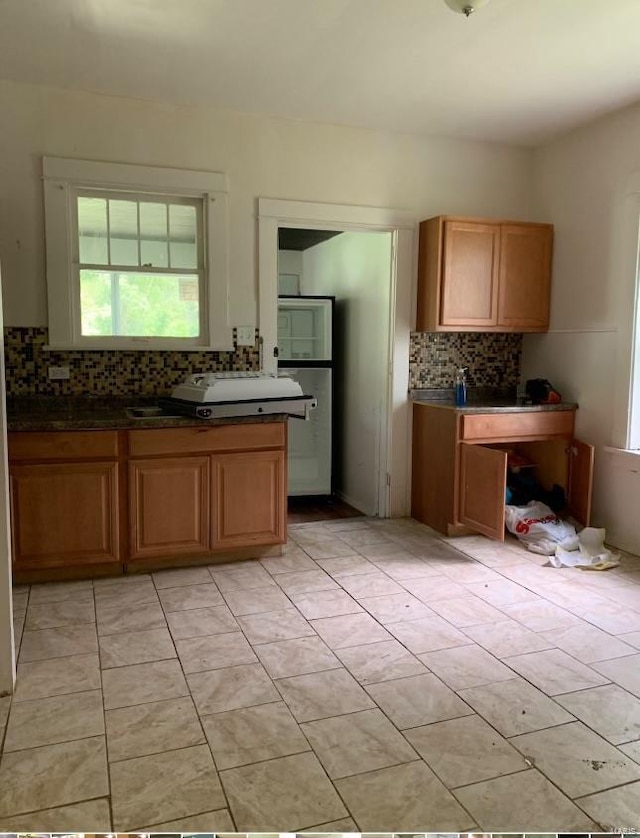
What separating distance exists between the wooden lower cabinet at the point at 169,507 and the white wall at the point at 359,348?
1.56 metres

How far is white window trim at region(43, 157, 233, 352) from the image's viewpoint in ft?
11.9

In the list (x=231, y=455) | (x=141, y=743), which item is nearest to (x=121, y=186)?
(x=231, y=455)

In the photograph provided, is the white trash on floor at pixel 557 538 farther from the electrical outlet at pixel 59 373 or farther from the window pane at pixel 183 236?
the electrical outlet at pixel 59 373

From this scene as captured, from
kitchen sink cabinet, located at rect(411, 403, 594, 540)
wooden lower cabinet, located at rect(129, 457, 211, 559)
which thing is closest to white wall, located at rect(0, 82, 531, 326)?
wooden lower cabinet, located at rect(129, 457, 211, 559)

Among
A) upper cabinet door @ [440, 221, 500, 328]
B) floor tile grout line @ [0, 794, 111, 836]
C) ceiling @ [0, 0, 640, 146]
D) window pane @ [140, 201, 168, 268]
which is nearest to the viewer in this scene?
floor tile grout line @ [0, 794, 111, 836]

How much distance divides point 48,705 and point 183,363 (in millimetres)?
2186

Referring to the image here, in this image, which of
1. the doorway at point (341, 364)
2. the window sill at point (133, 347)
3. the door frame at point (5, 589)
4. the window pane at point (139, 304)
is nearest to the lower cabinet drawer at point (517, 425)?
the doorway at point (341, 364)

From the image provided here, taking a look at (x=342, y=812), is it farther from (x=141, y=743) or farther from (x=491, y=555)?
(x=491, y=555)

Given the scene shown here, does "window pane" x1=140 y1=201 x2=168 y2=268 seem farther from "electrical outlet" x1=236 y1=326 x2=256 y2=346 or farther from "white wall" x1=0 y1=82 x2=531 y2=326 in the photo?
"electrical outlet" x1=236 y1=326 x2=256 y2=346

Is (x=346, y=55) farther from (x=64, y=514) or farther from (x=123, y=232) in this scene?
(x=64, y=514)

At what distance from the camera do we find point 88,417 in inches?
132

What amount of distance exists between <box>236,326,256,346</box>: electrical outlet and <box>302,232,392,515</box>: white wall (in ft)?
3.17

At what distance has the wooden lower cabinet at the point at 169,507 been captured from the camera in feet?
11.1

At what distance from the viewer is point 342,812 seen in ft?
5.63
